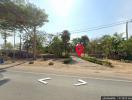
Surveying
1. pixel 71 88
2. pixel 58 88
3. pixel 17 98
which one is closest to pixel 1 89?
pixel 17 98

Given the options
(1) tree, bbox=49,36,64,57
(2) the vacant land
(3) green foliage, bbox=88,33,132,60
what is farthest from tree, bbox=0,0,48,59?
(3) green foliage, bbox=88,33,132,60

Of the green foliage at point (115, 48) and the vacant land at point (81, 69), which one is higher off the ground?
the green foliage at point (115, 48)

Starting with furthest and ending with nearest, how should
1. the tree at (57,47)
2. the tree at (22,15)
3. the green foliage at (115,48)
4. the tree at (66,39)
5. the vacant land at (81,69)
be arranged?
the green foliage at (115,48) → the tree at (66,39) → the tree at (57,47) → the tree at (22,15) → the vacant land at (81,69)

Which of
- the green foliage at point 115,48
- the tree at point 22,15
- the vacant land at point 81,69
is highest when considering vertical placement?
the tree at point 22,15

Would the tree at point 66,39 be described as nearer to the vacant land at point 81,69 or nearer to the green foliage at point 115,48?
the green foliage at point 115,48

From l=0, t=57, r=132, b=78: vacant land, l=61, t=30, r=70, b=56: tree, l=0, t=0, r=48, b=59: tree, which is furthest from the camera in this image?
l=61, t=30, r=70, b=56: tree

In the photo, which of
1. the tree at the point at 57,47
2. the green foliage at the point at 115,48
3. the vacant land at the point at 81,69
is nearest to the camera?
the vacant land at the point at 81,69

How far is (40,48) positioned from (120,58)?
49.6ft

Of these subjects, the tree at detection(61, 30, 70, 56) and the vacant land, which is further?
the tree at detection(61, 30, 70, 56)

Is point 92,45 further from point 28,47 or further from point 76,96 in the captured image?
point 76,96

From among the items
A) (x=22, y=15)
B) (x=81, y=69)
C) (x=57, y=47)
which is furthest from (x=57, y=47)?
(x=81, y=69)

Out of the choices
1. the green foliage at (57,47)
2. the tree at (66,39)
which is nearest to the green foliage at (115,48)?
the tree at (66,39)

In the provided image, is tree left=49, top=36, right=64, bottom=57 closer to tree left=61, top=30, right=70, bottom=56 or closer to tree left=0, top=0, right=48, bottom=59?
tree left=61, top=30, right=70, bottom=56

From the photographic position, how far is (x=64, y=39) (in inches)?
1297
